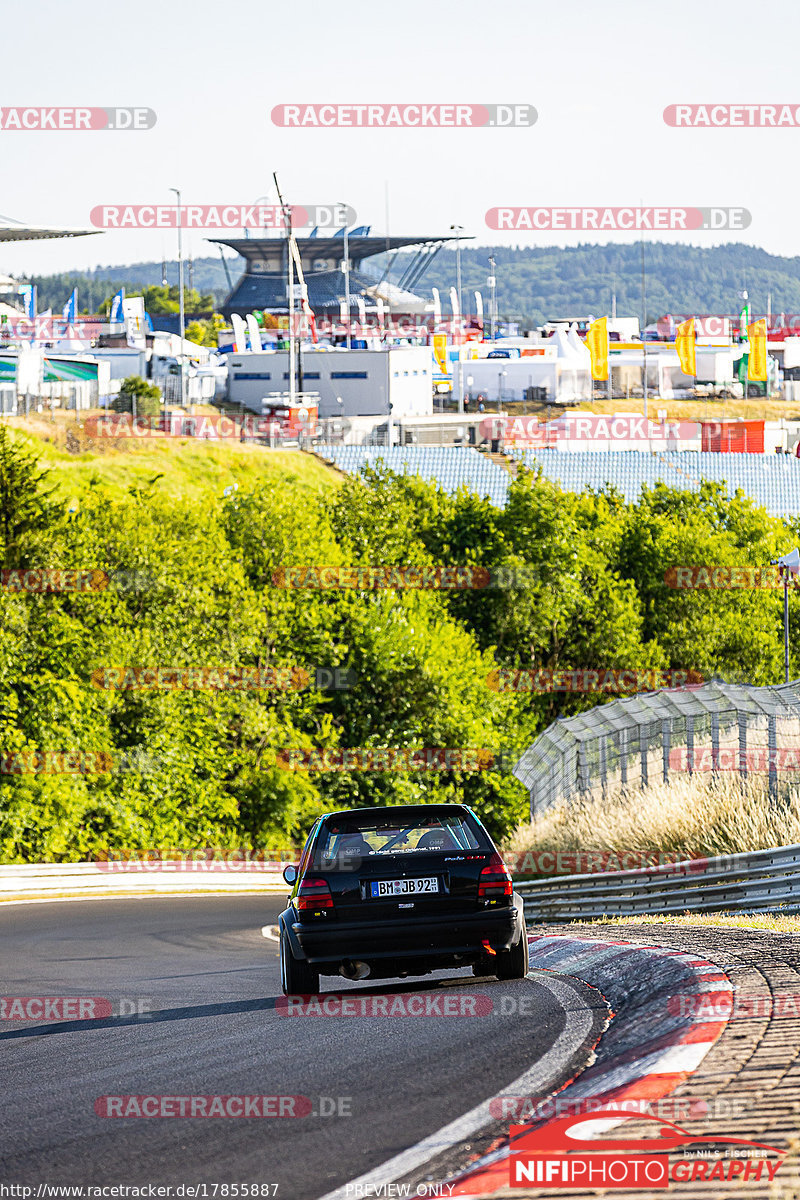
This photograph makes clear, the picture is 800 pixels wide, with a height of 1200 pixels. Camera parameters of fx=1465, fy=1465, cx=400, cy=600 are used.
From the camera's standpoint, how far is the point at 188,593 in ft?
161

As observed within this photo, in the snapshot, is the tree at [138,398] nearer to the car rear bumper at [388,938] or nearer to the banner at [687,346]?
the banner at [687,346]

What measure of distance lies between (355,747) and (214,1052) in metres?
41.0

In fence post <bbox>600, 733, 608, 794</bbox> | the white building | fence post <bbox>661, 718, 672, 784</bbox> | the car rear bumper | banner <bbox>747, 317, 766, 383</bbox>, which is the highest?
banner <bbox>747, 317, 766, 383</bbox>

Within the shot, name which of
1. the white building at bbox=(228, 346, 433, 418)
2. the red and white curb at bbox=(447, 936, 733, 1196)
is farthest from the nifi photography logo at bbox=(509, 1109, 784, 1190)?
the white building at bbox=(228, 346, 433, 418)

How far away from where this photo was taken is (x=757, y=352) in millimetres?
136500

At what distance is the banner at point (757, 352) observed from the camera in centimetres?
12862

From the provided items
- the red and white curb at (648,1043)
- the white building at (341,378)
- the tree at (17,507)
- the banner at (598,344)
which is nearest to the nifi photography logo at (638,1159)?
the red and white curb at (648,1043)

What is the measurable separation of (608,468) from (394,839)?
76984 millimetres

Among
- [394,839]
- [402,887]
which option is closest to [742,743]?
[394,839]

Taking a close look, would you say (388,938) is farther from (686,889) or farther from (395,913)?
(686,889)

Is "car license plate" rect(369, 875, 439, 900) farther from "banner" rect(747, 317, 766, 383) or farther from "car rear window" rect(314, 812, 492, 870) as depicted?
"banner" rect(747, 317, 766, 383)

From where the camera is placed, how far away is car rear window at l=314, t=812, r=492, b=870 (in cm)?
988

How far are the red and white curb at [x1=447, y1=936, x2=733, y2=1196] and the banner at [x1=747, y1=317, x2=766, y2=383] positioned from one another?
121774 mm

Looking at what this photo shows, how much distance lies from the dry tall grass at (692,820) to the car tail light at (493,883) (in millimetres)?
7181
